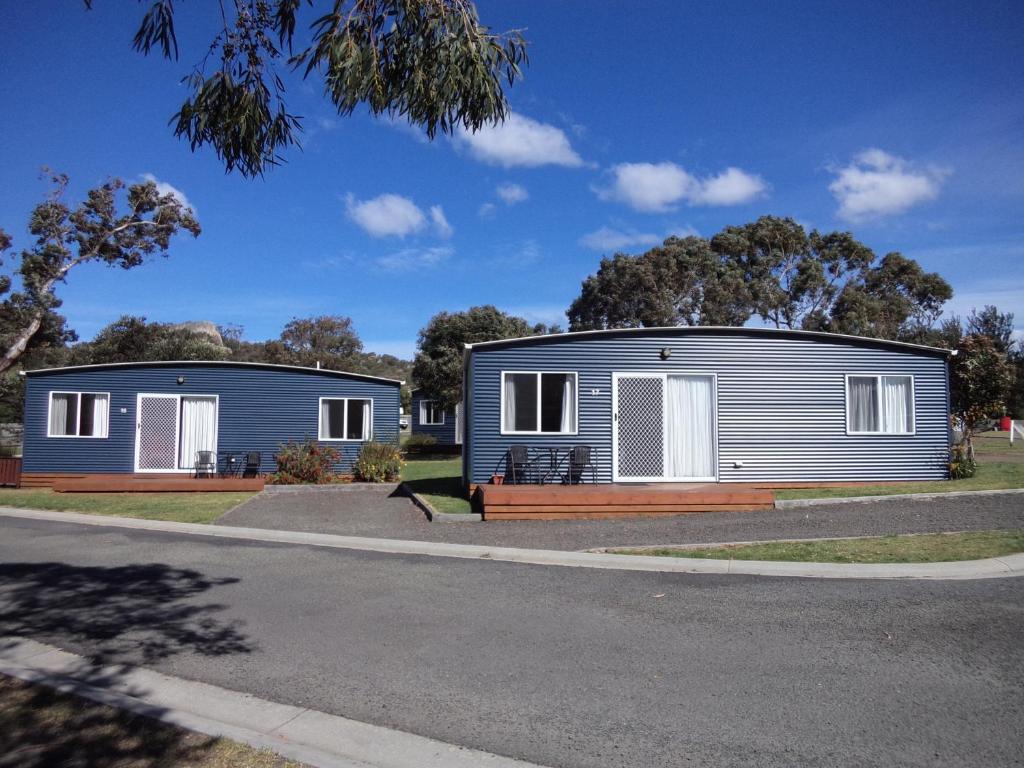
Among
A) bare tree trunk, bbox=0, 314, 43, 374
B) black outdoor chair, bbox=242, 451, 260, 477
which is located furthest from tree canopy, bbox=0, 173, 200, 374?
black outdoor chair, bbox=242, 451, 260, 477

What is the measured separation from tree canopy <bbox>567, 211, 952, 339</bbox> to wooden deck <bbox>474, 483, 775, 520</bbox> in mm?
30380

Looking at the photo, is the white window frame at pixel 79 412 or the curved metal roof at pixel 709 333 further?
the white window frame at pixel 79 412

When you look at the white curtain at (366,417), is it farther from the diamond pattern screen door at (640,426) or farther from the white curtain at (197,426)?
the diamond pattern screen door at (640,426)

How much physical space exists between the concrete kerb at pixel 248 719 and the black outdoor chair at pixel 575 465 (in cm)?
1002

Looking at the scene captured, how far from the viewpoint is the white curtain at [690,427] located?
14891 mm

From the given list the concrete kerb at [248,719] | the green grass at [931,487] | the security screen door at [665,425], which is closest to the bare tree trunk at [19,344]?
the security screen door at [665,425]

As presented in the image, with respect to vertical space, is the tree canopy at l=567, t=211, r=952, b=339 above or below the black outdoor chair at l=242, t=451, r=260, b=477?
above

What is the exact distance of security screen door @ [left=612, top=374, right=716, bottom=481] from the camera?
14.8m

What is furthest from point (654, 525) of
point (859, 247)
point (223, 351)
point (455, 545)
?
point (859, 247)

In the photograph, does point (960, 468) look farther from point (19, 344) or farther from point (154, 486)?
point (19, 344)

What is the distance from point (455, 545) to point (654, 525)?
3.43m

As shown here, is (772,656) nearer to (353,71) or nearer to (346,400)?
(353,71)

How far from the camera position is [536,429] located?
47.9 ft

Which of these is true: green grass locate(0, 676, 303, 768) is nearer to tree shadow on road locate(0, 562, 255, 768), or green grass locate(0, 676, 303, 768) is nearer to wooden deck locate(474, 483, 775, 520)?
tree shadow on road locate(0, 562, 255, 768)
